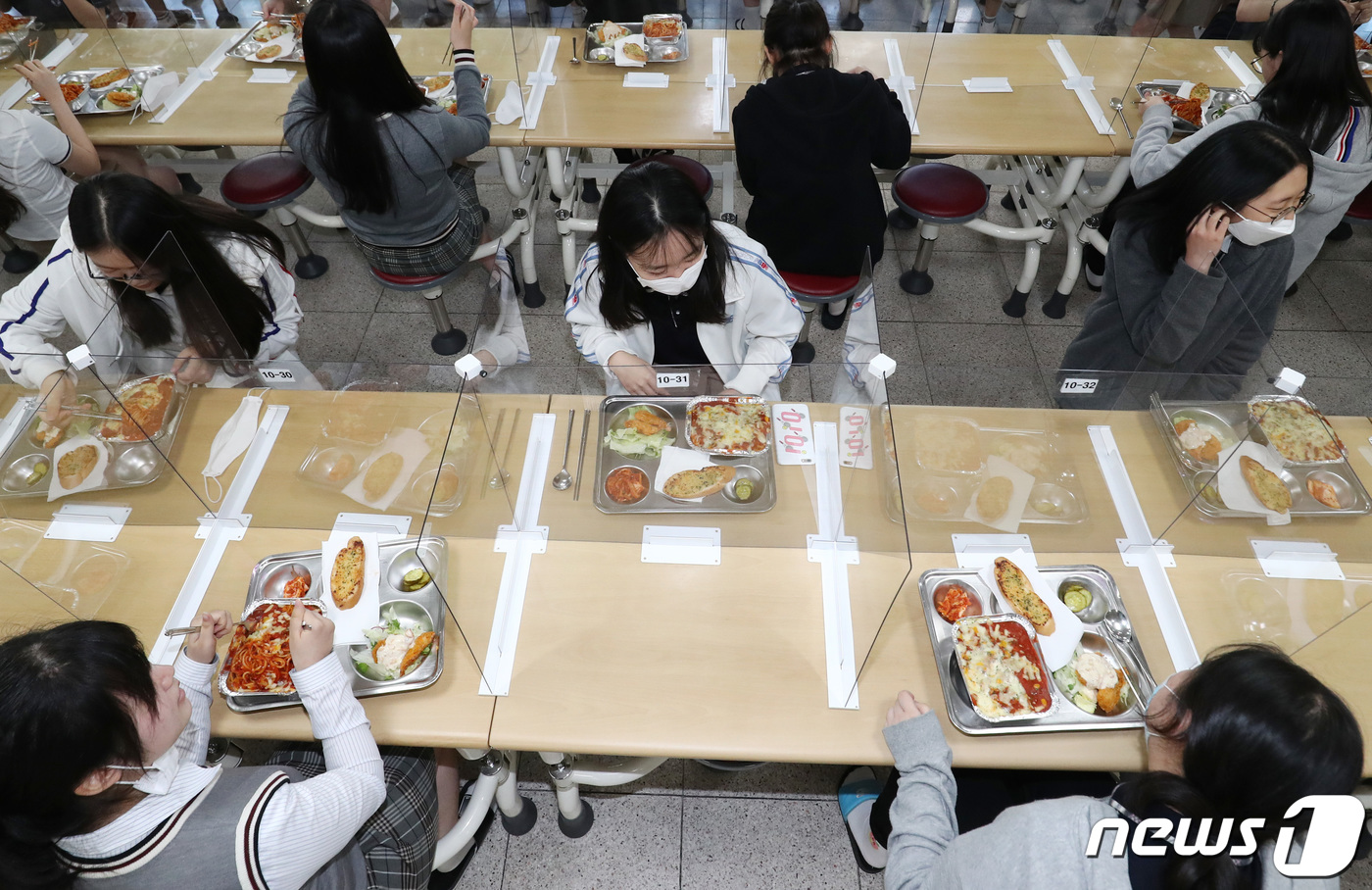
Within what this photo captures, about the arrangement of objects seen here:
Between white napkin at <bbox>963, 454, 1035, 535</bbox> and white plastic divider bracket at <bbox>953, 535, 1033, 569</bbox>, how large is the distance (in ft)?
0.09

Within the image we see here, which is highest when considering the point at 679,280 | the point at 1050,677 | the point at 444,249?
the point at 679,280

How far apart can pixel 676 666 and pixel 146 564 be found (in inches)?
49.9

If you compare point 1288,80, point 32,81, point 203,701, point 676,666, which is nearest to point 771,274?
Answer: point 676,666

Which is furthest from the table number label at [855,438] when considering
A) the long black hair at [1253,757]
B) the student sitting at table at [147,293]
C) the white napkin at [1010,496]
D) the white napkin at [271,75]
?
the white napkin at [271,75]

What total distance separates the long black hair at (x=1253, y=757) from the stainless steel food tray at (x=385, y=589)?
1.33m

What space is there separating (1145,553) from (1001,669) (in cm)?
51

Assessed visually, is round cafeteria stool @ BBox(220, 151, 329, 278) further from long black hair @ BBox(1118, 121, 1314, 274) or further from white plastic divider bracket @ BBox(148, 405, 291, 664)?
long black hair @ BBox(1118, 121, 1314, 274)

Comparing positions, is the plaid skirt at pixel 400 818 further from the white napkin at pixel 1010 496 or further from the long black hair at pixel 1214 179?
the long black hair at pixel 1214 179

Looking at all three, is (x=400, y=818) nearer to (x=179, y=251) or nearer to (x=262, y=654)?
(x=262, y=654)

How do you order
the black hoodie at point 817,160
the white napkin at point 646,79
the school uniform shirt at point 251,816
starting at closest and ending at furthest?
the school uniform shirt at point 251,816 < the black hoodie at point 817,160 < the white napkin at point 646,79

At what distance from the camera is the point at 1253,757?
1.10 meters

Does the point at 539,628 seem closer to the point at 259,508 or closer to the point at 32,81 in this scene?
the point at 259,508

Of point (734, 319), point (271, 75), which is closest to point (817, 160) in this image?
point (734, 319)

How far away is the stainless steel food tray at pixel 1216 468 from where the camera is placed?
5.70 ft
